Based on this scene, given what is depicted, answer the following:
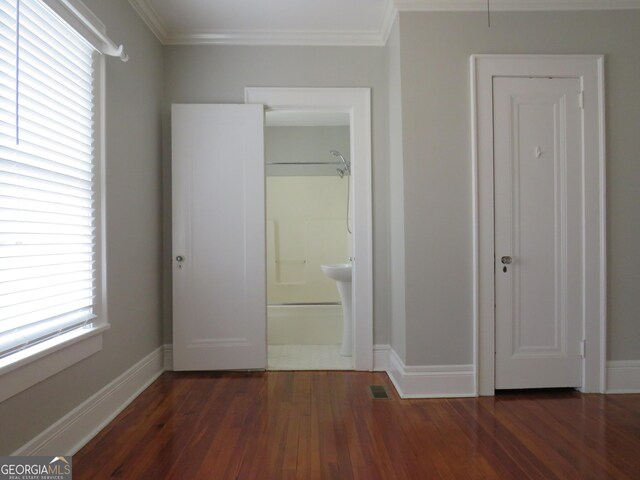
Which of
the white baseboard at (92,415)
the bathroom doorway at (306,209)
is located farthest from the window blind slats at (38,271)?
the bathroom doorway at (306,209)

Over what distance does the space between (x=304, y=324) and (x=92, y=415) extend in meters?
2.50

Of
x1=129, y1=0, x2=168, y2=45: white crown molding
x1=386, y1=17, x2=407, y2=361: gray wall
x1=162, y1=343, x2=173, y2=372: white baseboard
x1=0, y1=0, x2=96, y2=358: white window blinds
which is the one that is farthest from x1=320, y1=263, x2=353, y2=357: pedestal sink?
x1=129, y1=0, x2=168, y2=45: white crown molding

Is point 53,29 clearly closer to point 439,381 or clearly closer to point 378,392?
point 378,392

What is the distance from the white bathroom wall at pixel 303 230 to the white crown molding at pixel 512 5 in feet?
8.48

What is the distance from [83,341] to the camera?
1986mm

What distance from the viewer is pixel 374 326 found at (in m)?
3.10

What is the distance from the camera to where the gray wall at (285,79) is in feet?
10.1

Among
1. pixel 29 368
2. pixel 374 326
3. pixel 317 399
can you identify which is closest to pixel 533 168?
pixel 374 326

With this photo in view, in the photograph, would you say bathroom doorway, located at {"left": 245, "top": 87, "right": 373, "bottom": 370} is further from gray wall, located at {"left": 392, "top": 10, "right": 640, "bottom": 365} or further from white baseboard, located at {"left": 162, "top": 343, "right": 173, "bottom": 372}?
white baseboard, located at {"left": 162, "top": 343, "right": 173, "bottom": 372}

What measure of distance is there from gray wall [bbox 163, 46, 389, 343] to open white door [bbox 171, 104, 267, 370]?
0.15 m

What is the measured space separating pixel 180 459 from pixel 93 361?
2.36ft

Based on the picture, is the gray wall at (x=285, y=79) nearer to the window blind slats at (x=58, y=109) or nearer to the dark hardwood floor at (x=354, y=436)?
the dark hardwood floor at (x=354, y=436)

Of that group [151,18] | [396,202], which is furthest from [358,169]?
[151,18]

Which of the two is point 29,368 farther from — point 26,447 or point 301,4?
point 301,4
